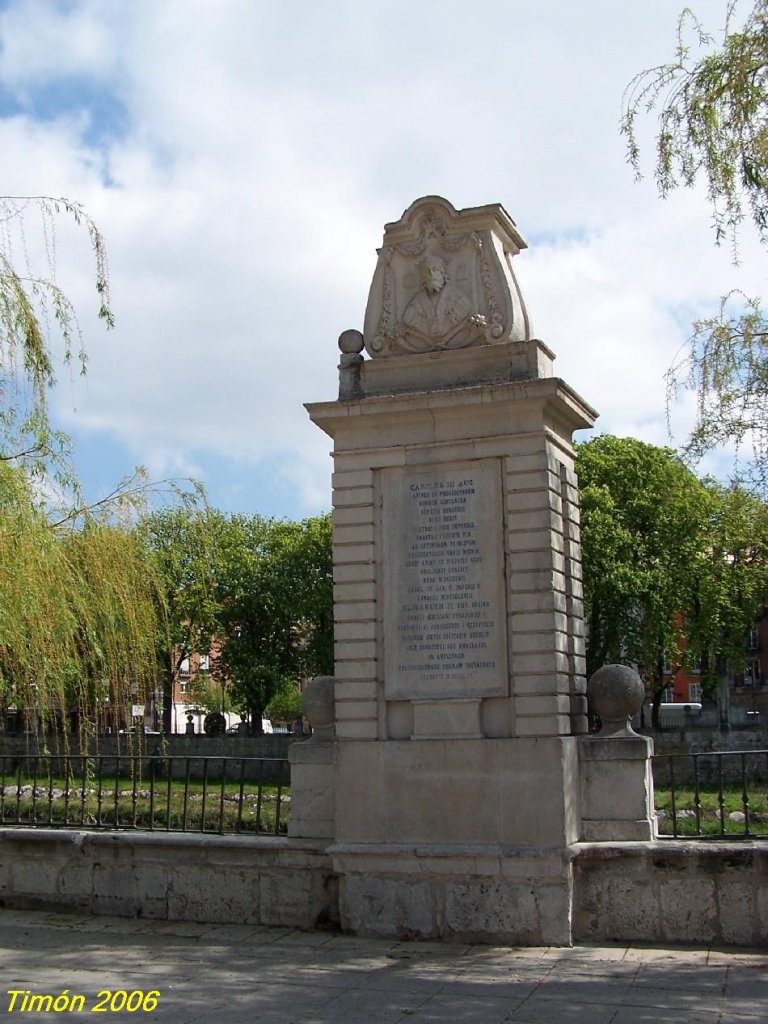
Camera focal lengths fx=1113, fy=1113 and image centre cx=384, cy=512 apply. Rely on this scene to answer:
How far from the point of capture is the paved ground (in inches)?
269

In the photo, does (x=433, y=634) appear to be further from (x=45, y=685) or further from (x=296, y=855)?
(x=45, y=685)

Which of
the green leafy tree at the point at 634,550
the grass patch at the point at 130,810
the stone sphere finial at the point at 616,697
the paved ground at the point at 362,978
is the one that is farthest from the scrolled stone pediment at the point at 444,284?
the green leafy tree at the point at 634,550

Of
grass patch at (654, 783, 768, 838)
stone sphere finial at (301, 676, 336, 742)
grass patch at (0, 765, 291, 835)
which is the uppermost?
stone sphere finial at (301, 676, 336, 742)

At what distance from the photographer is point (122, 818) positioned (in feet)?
40.7

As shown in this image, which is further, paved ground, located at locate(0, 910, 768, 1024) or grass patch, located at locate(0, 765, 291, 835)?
grass patch, located at locate(0, 765, 291, 835)

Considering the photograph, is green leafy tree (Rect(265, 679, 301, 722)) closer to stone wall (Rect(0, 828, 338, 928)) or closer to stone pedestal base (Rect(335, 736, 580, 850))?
stone wall (Rect(0, 828, 338, 928))

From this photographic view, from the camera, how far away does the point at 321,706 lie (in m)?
9.79

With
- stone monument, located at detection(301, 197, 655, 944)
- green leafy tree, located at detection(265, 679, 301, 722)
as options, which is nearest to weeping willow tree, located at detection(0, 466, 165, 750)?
stone monument, located at detection(301, 197, 655, 944)

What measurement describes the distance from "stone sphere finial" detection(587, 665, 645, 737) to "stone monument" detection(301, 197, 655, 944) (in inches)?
7.7

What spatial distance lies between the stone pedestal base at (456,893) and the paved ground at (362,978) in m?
0.19

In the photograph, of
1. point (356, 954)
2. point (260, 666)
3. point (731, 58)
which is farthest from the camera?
point (260, 666)

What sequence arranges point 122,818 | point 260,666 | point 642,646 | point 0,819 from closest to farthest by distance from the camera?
point 0,819
point 122,818
point 642,646
point 260,666

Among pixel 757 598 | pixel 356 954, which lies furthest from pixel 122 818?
pixel 757 598

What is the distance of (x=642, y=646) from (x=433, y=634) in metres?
26.8
